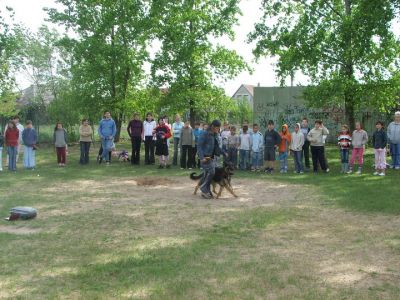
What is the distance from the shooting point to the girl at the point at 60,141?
16.7 meters

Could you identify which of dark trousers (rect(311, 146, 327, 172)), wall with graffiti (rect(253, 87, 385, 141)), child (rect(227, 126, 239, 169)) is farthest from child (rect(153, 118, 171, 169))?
wall with graffiti (rect(253, 87, 385, 141))

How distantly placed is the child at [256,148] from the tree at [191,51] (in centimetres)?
855

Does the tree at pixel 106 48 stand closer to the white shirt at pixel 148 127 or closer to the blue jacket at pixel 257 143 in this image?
the white shirt at pixel 148 127

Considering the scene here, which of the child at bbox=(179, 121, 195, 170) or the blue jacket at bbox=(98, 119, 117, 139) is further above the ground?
the blue jacket at bbox=(98, 119, 117, 139)

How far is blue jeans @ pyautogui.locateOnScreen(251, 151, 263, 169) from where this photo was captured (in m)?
15.6

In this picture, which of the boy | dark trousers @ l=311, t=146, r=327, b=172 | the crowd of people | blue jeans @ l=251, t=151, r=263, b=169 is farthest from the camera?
blue jeans @ l=251, t=151, r=263, b=169

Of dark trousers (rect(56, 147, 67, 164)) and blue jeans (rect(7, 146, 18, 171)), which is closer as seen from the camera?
blue jeans (rect(7, 146, 18, 171))

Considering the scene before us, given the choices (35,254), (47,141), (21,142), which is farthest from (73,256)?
(47,141)

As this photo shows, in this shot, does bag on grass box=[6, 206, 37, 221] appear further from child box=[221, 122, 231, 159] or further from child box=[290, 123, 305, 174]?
child box=[290, 123, 305, 174]

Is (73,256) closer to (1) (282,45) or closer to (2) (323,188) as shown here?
(2) (323,188)

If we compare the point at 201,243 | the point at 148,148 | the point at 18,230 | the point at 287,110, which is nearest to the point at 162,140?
the point at 148,148

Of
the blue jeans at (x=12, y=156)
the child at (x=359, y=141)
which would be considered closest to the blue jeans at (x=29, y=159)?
the blue jeans at (x=12, y=156)

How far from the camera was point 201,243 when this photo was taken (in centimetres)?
664

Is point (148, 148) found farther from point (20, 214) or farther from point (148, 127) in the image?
point (20, 214)
